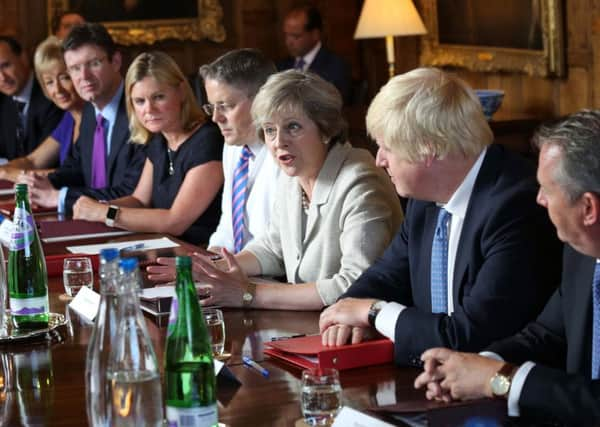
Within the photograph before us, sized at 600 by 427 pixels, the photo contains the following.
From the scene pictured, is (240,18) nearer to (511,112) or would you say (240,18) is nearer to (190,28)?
(190,28)

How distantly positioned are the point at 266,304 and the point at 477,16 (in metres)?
4.59

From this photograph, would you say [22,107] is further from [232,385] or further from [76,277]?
[232,385]

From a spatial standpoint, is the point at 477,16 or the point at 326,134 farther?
the point at 477,16

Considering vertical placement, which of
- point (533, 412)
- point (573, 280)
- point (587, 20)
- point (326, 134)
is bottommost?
point (533, 412)

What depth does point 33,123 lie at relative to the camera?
6.84 metres

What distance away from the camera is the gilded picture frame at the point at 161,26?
853 centimetres

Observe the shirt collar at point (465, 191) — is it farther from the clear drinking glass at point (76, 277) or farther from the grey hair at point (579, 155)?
the clear drinking glass at point (76, 277)

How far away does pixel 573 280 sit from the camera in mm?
2045

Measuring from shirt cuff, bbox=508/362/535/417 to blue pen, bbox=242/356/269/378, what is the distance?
0.50m

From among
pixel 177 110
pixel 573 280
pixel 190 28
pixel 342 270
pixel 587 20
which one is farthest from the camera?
pixel 190 28

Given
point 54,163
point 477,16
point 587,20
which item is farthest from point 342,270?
point 477,16

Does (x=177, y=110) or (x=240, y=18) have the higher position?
(x=240, y=18)

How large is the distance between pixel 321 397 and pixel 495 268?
67 cm

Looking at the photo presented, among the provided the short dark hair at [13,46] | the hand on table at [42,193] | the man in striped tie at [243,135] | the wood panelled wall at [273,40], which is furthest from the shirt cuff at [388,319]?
the short dark hair at [13,46]
